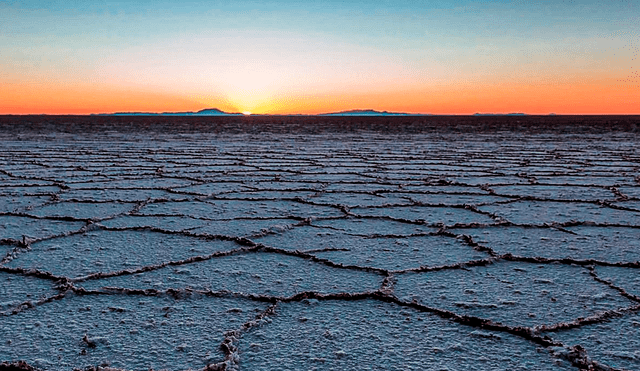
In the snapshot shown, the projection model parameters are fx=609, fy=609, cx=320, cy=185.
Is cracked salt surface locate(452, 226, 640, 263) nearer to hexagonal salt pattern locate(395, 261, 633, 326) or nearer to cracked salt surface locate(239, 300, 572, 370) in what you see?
hexagonal salt pattern locate(395, 261, 633, 326)

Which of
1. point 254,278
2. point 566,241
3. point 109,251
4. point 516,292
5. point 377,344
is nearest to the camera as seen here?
point 377,344

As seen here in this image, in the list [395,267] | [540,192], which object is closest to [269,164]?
[540,192]

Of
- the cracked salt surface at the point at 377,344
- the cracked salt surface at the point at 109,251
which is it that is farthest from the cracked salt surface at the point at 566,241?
the cracked salt surface at the point at 109,251

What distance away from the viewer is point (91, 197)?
8.59 feet

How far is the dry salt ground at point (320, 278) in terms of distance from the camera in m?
1.00

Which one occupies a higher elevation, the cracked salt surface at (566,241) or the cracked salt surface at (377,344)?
the cracked salt surface at (566,241)

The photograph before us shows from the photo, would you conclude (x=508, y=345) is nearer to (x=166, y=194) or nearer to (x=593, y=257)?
(x=593, y=257)

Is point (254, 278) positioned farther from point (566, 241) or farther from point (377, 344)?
point (566, 241)

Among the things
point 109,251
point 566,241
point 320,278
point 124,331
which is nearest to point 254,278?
point 320,278

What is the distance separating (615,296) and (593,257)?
1.10 feet

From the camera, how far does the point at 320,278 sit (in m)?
1.41

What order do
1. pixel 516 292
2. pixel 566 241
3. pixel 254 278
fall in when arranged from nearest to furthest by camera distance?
pixel 516 292 → pixel 254 278 → pixel 566 241

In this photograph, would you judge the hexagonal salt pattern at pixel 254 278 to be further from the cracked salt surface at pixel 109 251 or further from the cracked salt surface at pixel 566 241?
the cracked salt surface at pixel 566 241

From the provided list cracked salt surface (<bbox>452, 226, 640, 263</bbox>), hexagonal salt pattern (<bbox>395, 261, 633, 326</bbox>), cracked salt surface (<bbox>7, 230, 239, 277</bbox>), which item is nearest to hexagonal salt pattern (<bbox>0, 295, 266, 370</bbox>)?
cracked salt surface (<bbox>7, 230, 239, 277</bbox>)
